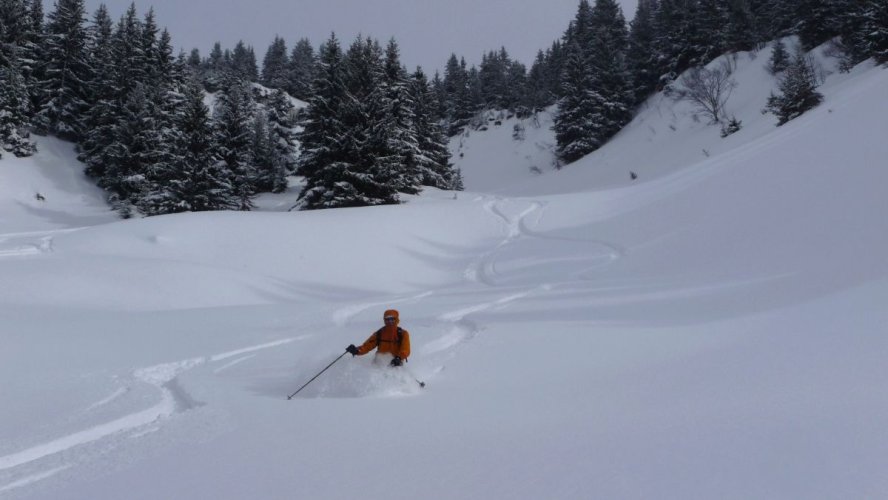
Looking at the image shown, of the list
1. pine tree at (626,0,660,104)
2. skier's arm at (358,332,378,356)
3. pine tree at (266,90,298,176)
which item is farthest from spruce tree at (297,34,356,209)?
pine tree at (626,0,660,104)

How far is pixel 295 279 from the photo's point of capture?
15.1 m

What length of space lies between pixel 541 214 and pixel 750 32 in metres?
33.7

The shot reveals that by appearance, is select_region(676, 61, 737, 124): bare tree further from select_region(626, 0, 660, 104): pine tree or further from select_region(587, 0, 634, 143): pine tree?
select_region(626, 0, 660, 104): pine tree

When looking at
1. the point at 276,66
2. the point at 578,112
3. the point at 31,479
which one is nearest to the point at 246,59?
the point at 276,66

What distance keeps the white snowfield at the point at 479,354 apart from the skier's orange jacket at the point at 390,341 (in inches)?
14.9

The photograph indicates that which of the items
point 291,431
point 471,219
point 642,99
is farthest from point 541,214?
point 642,99

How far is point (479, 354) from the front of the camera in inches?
288

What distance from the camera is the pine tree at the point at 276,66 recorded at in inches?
2793

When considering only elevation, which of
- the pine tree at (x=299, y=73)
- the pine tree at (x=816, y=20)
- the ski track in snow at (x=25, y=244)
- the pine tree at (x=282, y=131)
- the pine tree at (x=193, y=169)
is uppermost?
the pine tree at (x=299, y=73)

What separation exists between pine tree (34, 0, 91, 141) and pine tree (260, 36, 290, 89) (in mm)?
27033

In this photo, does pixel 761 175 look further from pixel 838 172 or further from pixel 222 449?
pixel 222 449

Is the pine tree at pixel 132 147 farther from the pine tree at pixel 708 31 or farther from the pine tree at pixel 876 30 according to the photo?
the pine tree at pixel 708 31

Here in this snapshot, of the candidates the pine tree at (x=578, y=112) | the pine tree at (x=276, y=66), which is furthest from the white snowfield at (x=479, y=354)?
the pine tree at (x=276, y=66)

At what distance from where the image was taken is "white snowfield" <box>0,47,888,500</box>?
337 cm
